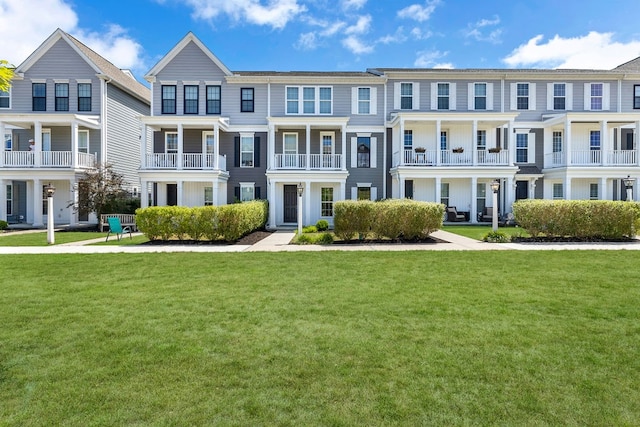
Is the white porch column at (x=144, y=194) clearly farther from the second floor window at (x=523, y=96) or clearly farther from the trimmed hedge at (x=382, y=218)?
the second floor window at (x=523, y=96)

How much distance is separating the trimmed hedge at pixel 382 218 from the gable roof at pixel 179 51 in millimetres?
13667

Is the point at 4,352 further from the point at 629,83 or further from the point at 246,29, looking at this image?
the point at 629,83

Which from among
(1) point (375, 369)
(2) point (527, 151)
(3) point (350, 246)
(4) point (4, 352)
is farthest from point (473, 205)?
(4) point (4, 352)

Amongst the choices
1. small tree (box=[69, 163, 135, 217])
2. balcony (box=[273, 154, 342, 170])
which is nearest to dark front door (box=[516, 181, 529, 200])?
balcony (box=[273, 154, 342, 170])

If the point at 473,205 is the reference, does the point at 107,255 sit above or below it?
below

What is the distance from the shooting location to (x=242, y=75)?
2344cm

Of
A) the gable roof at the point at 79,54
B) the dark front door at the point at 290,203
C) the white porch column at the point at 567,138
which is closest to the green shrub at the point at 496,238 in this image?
the white porch column at the point at 567,138

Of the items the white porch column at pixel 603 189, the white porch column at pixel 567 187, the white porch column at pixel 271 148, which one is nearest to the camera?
the white porch column at pixel 271 148

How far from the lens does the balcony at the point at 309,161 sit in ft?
68.2

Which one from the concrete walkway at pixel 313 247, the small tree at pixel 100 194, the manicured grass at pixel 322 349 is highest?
the small tree at pixel 100 194

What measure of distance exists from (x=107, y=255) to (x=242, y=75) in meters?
15.9

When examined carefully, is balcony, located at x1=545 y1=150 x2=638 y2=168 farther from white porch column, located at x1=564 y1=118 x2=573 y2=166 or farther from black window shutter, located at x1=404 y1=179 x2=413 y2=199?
black window shutter, located at x1=404 y1=179 x2=413 y2=199

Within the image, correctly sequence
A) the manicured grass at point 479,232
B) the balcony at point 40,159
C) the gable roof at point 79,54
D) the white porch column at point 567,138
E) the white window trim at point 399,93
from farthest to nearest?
the white window trim at point 399,93, the gable roof at point 79,54, the white porch column at point 567,138, the balcony at point 40,159, the manicured grass at point 479,232

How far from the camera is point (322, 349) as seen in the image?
163 inches
